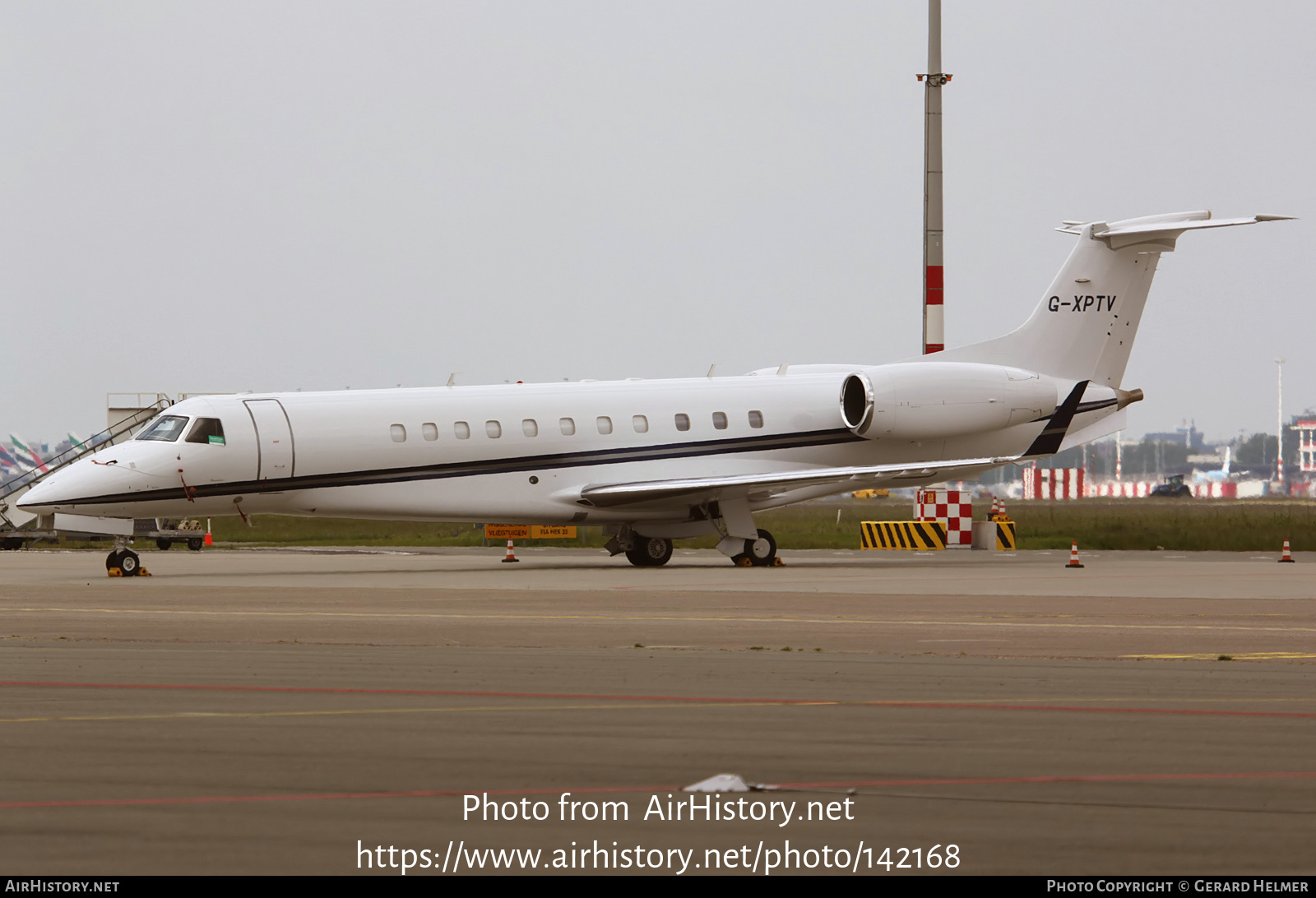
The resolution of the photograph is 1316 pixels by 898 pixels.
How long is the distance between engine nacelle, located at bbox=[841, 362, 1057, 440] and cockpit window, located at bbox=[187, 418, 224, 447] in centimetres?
1200

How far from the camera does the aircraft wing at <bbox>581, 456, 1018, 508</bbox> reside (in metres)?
28.7

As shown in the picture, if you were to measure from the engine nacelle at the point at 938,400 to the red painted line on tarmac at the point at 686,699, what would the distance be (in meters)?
21.5

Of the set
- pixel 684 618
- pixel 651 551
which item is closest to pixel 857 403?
pixel 651 551

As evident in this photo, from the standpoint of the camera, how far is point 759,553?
29812 millimetres

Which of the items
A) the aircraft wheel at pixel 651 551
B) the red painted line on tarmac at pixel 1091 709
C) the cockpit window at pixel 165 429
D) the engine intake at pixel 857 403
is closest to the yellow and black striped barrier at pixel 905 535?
the engine intake at pixel 857 403

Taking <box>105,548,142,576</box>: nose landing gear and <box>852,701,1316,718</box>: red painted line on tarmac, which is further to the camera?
<box>105,548,142,576</box>: nose landing gear

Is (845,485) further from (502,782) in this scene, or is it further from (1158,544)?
(502,782)

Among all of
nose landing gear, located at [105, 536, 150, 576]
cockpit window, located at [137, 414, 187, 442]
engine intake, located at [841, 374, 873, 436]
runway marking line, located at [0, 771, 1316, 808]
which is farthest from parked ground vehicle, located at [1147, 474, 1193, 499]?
runway marking line, located at [0, 771, 1316, 808]

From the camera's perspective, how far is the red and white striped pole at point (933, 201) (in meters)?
36.6

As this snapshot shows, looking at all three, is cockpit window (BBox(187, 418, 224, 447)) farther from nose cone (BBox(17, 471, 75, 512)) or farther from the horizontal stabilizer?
the horizontal stabilizer

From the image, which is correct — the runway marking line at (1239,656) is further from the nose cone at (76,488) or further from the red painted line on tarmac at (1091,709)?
the nose cone at (76,488)

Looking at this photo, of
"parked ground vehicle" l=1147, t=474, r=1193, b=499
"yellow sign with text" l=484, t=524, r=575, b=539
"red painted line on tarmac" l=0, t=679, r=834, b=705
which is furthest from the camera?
"parked ground vehicle" l=1147, t=474, r=1193, b=499

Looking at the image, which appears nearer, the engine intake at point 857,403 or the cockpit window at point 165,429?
the cockpit window at point 165,429

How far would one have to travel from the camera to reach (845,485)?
96.7 feet
